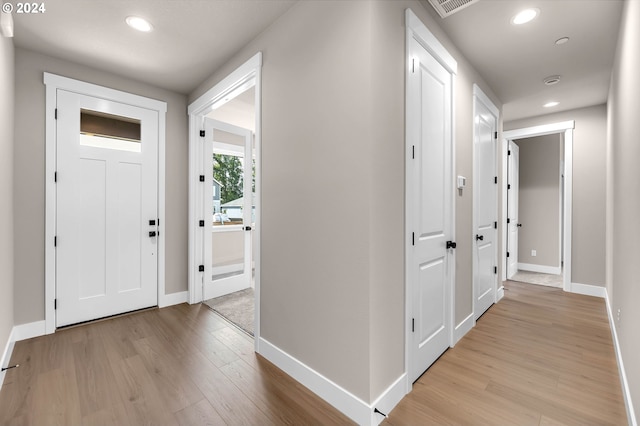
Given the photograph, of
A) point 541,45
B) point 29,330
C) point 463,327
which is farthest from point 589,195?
point 29,330

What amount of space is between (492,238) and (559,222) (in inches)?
116

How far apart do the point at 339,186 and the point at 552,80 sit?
127 inches

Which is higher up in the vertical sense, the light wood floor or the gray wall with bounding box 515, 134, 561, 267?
the gray wall with bounding box 515, 134, 561, 267

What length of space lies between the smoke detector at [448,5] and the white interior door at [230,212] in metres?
2.76

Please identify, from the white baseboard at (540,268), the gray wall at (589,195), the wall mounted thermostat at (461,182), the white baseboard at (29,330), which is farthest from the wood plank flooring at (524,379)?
the white baseboard at (29,330)

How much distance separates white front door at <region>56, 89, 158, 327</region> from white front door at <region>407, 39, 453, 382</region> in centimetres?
302

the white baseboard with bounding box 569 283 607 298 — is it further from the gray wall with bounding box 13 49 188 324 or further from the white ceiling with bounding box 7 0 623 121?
the gray wall with bounding box 13 49 188 324

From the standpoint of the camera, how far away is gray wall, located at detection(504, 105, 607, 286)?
3.94 metres

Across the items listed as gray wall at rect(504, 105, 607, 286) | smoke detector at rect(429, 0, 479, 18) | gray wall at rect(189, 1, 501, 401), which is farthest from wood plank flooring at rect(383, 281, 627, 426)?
smoke detector at rect(429, 0, 479, 18)

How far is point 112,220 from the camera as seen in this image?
3.11 metres

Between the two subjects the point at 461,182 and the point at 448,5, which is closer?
the point at 448,5

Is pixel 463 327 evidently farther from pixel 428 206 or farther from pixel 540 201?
pixel 540 201

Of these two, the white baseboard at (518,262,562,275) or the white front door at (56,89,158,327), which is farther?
the white baseboard at (518,262,562,275)

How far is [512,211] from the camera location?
5.09m
